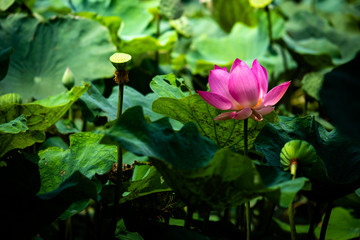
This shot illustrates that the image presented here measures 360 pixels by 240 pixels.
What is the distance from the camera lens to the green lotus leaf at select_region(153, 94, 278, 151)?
72 centimetres

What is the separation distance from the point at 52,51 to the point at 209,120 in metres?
0.71

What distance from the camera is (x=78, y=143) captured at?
0.74m

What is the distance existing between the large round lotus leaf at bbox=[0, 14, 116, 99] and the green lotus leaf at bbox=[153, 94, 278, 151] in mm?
540

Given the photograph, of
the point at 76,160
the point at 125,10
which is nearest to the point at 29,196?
the point at 76,160

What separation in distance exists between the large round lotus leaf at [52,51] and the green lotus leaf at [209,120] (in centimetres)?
54

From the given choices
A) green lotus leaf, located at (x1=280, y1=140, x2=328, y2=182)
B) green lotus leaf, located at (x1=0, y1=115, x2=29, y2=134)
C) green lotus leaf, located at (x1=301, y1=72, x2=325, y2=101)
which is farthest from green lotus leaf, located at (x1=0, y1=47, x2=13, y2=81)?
green lotus leaf, located at (x1=301, y1=72, x2=325, y2=101)

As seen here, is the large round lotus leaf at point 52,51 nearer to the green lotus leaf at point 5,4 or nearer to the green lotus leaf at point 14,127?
the green lotus leaf at point 5,4

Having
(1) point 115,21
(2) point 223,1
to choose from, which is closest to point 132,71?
(1) point 115,21

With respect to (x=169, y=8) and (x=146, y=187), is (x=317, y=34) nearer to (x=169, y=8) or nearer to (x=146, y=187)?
(x=169, y=8)

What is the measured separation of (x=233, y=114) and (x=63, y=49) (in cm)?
80

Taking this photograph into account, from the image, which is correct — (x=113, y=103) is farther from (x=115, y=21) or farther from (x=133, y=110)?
(x=115, y=21)

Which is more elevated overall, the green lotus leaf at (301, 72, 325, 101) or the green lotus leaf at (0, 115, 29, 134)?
the green lotus leaf at (0, 115, 29, 134)

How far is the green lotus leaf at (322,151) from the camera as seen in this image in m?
0.66

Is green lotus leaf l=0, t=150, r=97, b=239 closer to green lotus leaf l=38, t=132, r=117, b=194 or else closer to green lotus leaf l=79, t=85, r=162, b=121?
green lotus leaf l=38, t=132, r=117, b=194
